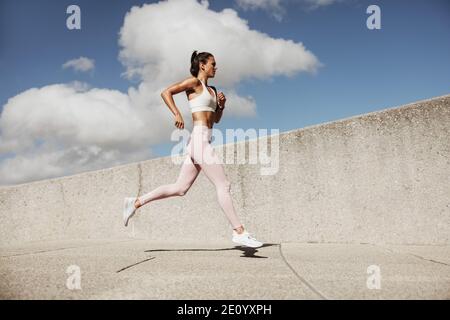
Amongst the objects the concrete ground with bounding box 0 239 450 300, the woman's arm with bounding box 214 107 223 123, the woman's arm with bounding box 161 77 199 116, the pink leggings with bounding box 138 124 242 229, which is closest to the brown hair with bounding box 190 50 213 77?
the woman's arm with bounding box 161 77 199 116

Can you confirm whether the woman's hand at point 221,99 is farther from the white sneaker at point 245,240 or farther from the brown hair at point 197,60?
the white sneaker at point 245,240

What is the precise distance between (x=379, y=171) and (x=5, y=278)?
4195 mm

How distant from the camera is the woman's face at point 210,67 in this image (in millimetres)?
3891

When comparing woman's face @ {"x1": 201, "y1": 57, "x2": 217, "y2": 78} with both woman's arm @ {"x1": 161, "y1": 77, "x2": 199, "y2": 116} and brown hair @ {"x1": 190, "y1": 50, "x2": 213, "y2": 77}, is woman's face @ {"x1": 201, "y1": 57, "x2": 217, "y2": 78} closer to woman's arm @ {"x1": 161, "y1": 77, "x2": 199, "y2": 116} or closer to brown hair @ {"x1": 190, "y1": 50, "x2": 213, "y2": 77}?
brown hair @ {"x1": 190, "y1": 50, "x2": 213, "y2": 77}

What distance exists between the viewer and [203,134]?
369 cm

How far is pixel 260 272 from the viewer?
261 centimetres

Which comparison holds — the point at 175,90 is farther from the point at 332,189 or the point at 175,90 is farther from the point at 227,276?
the point at 332,189

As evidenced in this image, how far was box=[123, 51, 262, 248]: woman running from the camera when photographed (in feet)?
11.7

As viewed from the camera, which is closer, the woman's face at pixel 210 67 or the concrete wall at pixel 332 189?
the woman's face at pixel 210 67

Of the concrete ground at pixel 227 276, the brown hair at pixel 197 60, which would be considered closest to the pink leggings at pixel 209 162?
the concrete ground at pixel 227 276

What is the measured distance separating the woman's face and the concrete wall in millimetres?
1680

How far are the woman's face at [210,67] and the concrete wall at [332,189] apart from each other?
5.51ft
